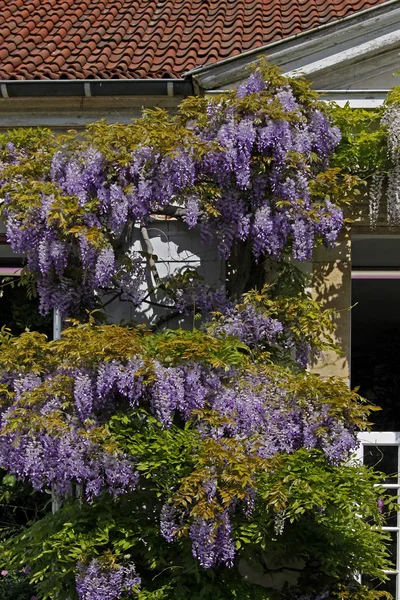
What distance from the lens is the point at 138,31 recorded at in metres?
7.56

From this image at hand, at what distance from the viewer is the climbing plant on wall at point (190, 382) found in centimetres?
540

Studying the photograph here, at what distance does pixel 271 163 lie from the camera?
19.7 ft

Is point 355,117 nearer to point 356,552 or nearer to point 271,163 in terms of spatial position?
point 271,163

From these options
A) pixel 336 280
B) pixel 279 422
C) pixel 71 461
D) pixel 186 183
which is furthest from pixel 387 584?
pixel 186 183

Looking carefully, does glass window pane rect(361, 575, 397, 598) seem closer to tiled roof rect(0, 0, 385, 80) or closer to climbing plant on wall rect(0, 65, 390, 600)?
climbing plant on wall rect(0, 65, 390, 600)

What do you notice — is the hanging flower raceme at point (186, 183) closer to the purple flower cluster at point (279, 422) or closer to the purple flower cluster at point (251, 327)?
the purple flower cluster at point (251, 327)

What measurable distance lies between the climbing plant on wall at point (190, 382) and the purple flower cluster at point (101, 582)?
0.01m

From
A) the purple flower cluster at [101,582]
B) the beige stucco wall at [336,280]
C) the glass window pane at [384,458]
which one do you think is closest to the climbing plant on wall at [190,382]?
the purple flower cluster at [101,582]

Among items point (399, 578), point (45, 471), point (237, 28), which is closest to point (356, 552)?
point (399, 578)

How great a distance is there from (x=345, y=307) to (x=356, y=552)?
5.71ft

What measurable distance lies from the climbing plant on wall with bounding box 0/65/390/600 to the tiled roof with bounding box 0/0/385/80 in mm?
876

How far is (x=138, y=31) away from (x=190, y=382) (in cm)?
328

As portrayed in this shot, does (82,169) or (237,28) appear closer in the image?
(82,169)

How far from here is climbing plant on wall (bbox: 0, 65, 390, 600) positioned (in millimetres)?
5402
